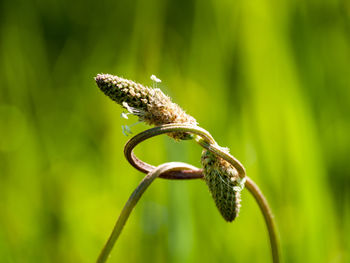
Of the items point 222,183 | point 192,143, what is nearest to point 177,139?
point 222,183

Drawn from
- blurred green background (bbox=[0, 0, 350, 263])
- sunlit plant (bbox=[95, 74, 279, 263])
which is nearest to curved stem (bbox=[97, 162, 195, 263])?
sunlit plant (bbox=[95, 74, 279, 263])

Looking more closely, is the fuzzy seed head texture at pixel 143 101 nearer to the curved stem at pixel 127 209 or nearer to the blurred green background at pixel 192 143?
the curved stem at pixel 127 209

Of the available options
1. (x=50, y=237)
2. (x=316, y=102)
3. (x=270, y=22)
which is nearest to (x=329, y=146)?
(x=316, y=102)

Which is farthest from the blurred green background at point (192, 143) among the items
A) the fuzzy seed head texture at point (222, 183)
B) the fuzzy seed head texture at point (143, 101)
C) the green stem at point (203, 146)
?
the fuzzy seed head texture at point (143, 101)

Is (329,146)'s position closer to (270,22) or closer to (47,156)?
(270,22)

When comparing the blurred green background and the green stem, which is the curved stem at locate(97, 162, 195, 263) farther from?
the blurred green background

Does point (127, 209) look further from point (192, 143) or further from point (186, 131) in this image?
point (192, 143)
